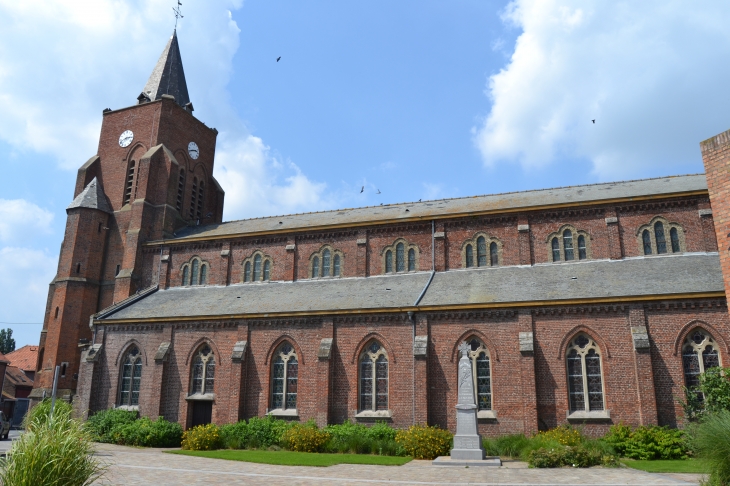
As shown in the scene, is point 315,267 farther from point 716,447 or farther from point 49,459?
point 49,459

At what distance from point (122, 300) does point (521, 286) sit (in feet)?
74.4

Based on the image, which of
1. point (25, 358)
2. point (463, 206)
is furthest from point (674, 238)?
point (25, 358)

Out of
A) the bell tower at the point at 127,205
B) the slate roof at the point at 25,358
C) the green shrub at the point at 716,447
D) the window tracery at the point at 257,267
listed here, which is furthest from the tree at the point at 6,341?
the green shrub at the point at 716,447

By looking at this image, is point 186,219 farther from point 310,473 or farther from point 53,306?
point 310,473

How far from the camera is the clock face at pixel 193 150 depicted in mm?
40978

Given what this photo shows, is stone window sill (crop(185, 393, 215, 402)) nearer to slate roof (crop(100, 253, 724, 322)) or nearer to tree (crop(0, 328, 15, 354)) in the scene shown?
slate roof (crop(100, 253, 724, 322))

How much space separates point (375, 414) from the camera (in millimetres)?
24406

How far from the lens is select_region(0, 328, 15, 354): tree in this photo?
8900cm

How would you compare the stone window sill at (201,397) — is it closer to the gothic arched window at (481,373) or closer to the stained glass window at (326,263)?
the stained glass window at (326,263)

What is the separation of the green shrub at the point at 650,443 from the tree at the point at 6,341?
313ft

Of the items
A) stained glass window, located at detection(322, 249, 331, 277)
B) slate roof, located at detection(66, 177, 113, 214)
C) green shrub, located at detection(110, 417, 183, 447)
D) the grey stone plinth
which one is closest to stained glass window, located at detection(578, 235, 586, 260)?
the grey stone plinth

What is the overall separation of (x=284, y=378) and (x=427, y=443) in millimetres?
8439

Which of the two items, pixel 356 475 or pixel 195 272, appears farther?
pixel 195 272

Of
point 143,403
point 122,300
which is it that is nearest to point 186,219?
point 122,300
